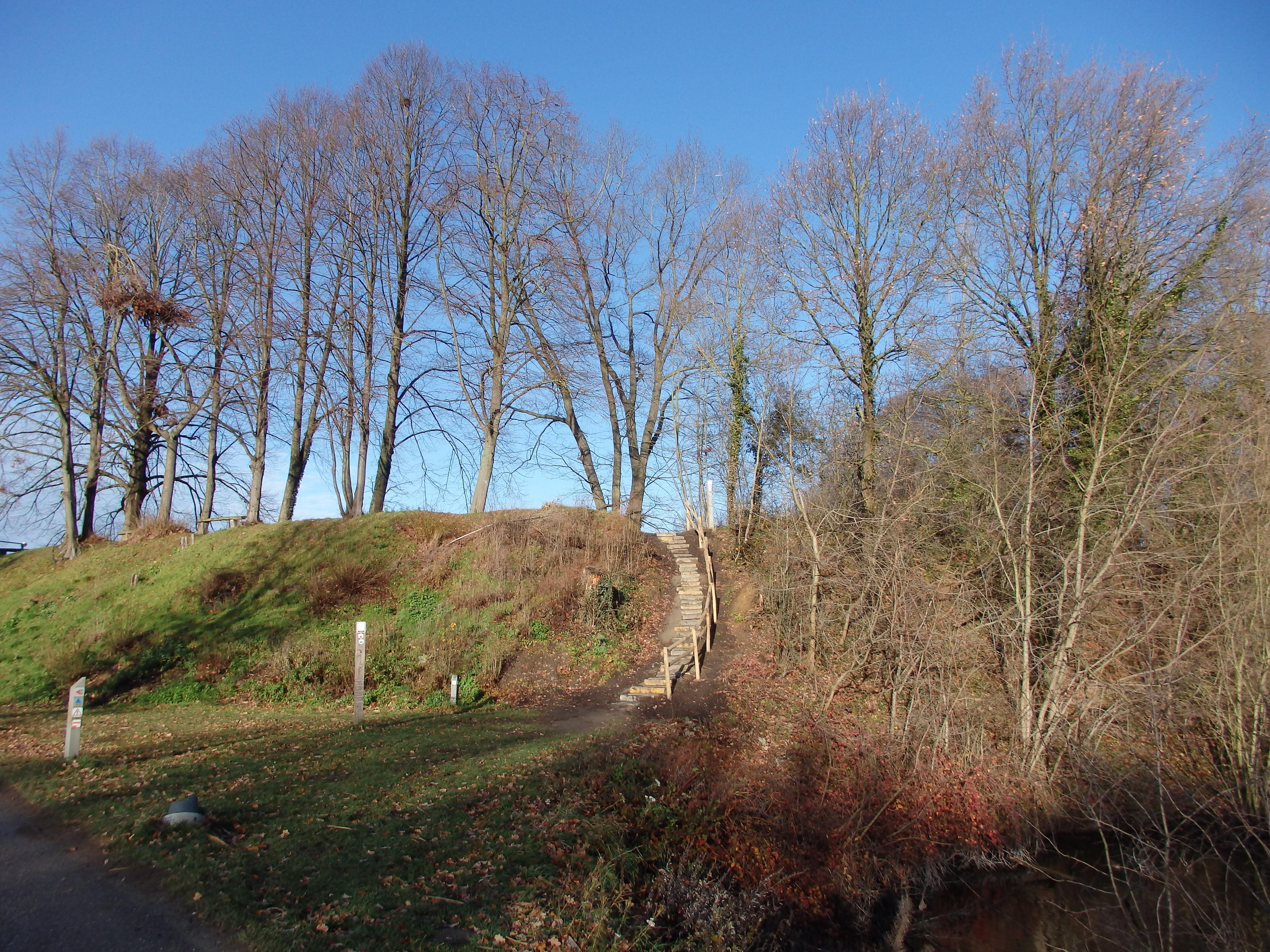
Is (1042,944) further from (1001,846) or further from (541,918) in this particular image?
(541,918)

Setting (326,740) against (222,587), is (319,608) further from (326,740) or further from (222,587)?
(326,740)

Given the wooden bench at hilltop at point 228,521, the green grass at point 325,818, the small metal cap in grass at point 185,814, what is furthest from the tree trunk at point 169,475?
the small metal cap in grass at point 185,814

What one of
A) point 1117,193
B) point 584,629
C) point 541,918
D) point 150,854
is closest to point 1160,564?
point 1117,193

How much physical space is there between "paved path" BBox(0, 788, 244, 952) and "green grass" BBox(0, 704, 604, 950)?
192mm

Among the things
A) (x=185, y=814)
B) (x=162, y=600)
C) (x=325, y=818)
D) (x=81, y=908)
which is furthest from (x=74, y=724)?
(x=162, y=600)

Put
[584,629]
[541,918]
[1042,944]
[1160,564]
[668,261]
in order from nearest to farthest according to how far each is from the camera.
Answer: [541,918] < [1042,944] < [1160,564] < [584,629] < [668,261]

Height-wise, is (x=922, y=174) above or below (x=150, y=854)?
above

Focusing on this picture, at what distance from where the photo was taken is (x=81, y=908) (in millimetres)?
5812

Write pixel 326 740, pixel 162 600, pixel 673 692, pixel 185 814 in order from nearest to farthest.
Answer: pixel 185 814, pixel 326 740, pixel 673 692, pixel 162 600

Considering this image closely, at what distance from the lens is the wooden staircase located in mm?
15586

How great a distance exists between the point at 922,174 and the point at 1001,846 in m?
16.2

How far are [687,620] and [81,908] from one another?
15048mm

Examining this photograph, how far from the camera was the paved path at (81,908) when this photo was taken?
533cm

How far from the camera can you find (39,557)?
24391mm
